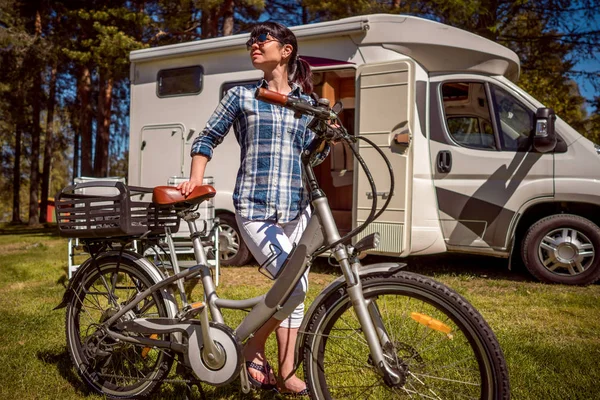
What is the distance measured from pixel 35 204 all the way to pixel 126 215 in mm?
16992

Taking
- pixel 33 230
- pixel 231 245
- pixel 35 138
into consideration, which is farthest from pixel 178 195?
pixel 35 138

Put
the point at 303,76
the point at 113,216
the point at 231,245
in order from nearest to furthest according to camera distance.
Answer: the point at 113,216
the point at 303,76
the point at 231,245

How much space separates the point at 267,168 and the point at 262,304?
2.09ft

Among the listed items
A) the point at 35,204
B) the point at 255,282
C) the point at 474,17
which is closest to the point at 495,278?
the point at 255,282

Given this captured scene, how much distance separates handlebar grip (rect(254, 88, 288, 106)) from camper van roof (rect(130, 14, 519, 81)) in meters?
4.26

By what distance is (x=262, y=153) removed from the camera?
97.2 inches

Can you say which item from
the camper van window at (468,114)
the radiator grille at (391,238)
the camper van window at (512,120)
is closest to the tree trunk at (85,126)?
the radiator grille at (391,238)

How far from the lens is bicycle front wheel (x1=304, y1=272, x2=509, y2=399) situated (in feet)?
6.24

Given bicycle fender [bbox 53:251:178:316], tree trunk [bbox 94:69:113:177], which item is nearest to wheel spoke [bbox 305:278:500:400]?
bicycle fender [bbox 53:251:178:316]

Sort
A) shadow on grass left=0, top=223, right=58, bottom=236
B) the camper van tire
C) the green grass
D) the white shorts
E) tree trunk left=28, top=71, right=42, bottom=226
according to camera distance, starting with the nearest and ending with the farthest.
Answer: the white shorts, the green grass, the camper van tire, shadow on grass left=0, top=223, right=58, bottom=236, tree trunk left=28, top=71, right=42, bottom=226

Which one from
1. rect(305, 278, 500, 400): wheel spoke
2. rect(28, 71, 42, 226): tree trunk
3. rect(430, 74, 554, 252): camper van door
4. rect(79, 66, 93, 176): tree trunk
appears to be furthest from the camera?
rect(28, 71, 42, 226): tree trunk

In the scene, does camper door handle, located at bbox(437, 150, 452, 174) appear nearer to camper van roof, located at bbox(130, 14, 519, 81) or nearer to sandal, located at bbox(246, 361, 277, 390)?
camper van roof, located at bbox(130, 14, 519, 81)

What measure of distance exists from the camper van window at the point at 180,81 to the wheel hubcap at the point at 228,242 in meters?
1.90

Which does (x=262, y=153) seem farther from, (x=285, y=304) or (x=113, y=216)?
(x=113, y=216)
